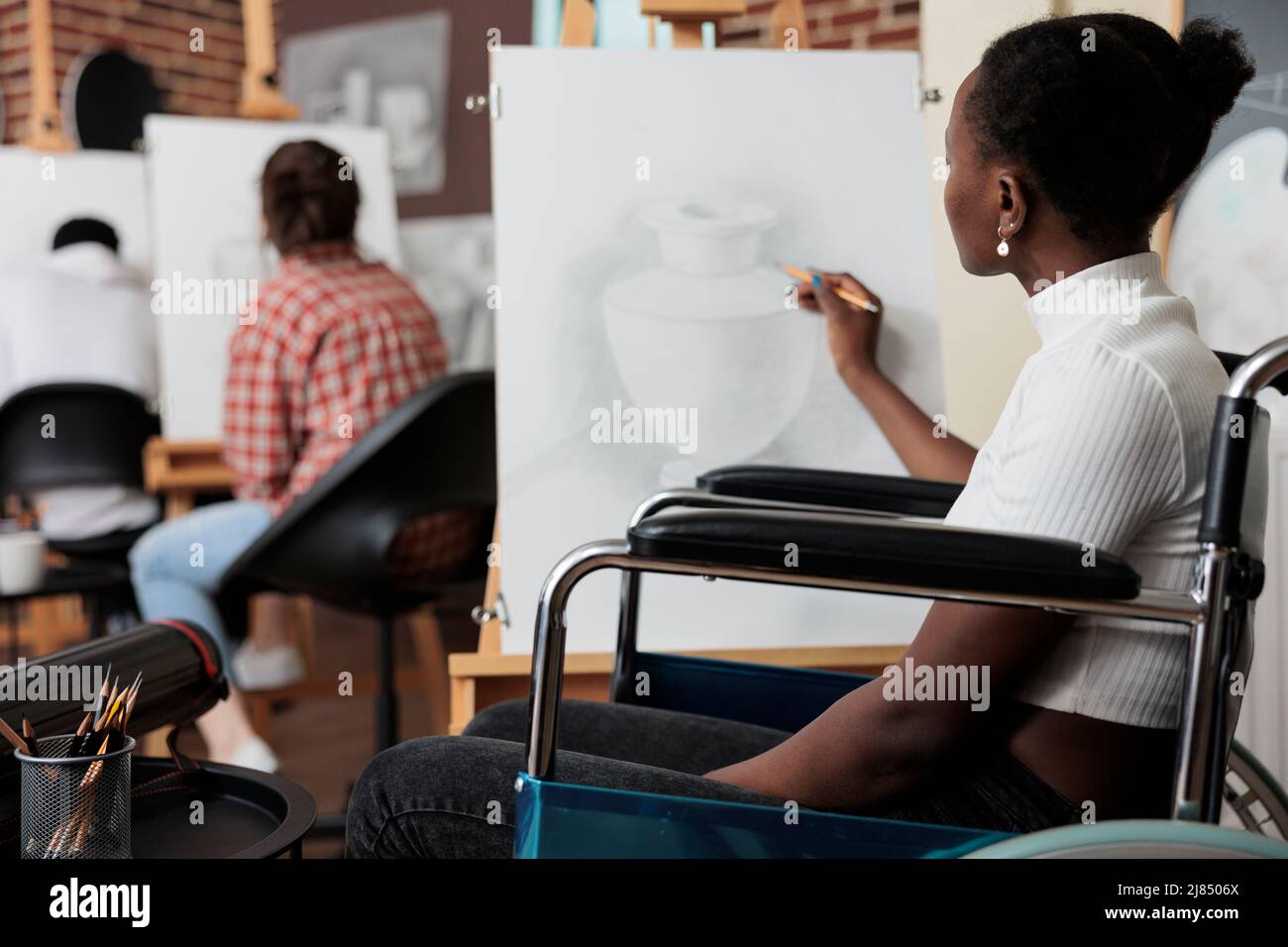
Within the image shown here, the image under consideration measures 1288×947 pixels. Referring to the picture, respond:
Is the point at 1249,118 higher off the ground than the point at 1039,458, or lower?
higher

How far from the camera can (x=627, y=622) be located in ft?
4.20

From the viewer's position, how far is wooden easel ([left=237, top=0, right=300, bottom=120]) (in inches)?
132

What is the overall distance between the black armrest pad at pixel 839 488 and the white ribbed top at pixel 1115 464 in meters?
0.28

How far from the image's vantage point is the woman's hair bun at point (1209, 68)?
93cm

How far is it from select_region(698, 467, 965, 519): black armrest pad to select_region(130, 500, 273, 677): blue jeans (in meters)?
1.33

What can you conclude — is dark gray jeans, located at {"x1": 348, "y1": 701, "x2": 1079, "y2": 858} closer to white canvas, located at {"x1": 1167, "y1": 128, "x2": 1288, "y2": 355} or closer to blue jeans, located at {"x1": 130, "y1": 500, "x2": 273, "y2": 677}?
white canvas, located at {"x1": 1167, "y1": 128, "x2": 1288, "y2": 355}

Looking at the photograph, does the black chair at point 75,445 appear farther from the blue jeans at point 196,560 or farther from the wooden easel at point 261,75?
the wooden easel at point 261,75

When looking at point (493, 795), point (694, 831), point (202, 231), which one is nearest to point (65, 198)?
point (202, 231)

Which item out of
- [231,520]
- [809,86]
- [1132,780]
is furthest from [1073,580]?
[231,520]

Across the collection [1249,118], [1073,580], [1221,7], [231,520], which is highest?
[1221,7]

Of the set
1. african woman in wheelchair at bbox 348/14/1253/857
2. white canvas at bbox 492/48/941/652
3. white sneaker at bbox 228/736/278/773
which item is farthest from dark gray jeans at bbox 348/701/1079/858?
white sneaker at bbox 228/736/278/773

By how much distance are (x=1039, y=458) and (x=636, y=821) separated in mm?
366

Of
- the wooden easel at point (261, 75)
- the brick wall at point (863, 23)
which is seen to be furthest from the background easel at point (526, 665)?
the wooden easel at point (261, 75)
